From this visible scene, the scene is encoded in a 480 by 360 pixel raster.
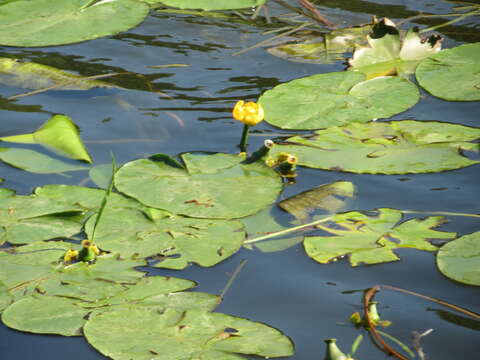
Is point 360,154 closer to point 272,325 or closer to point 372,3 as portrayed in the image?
point 272,325

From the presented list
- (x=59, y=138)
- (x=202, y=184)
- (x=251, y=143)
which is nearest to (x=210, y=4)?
(x=251, y=143)

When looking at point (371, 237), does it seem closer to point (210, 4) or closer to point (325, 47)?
point (325, 47)

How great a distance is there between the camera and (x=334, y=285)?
4.93ft

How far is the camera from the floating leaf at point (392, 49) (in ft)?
8.53

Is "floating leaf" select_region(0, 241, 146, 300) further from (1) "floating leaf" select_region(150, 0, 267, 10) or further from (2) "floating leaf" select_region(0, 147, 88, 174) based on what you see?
(1) "floating leaf" select_region(150, 0, 267, 10)

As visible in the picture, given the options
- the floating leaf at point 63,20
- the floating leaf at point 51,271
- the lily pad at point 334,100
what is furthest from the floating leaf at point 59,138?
the floating leaf at point 63,20

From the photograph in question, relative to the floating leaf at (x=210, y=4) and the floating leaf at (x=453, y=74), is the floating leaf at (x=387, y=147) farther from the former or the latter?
the floating leaf at (x=210, y=4)

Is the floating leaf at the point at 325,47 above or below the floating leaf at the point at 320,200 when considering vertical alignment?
above

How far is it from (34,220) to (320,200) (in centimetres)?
73

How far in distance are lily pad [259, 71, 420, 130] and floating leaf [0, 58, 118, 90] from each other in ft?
2.10

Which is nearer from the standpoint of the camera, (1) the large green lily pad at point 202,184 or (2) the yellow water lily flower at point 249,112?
(1) the large green lily pad at point 202,184

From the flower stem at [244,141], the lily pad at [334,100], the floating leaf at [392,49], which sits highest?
the floating leaf at [392,49]

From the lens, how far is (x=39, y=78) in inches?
97.3

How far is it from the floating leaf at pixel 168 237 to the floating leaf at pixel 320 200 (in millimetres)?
179
